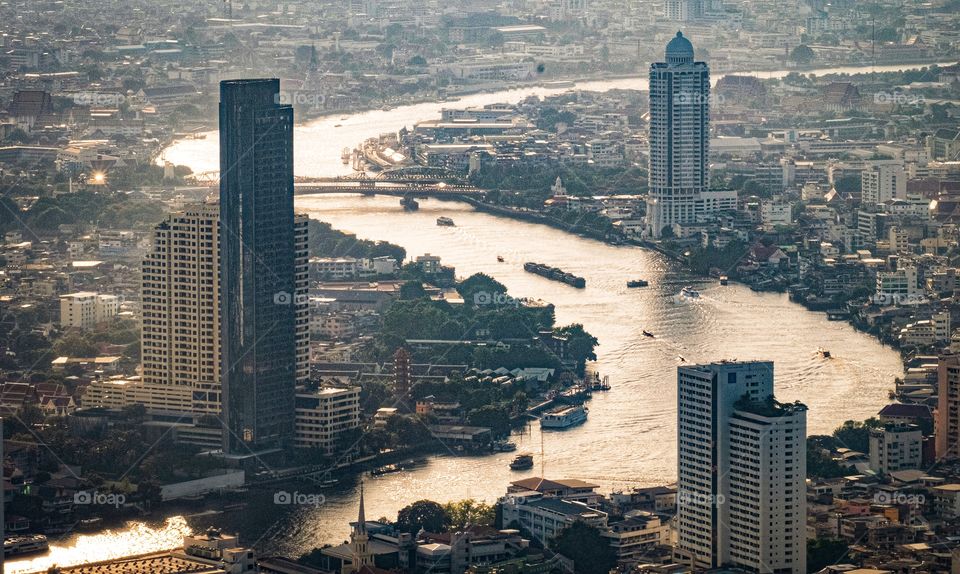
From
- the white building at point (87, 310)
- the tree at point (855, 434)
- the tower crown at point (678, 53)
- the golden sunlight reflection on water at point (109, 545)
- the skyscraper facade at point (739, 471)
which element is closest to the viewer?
the skyscraper facade at point (739, 471)

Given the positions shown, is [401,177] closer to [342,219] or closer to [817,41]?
[342,219]

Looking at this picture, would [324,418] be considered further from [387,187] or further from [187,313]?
[387,187]

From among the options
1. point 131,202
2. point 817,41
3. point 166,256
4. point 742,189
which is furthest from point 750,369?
point 817,41

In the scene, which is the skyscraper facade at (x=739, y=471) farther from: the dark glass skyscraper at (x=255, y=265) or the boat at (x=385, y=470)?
the dark glass skyscraper at (x=255, y=265)

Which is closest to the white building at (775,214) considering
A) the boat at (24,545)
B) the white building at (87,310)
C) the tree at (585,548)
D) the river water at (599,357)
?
the river water at (599,357)

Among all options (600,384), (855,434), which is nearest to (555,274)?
(600,384)
